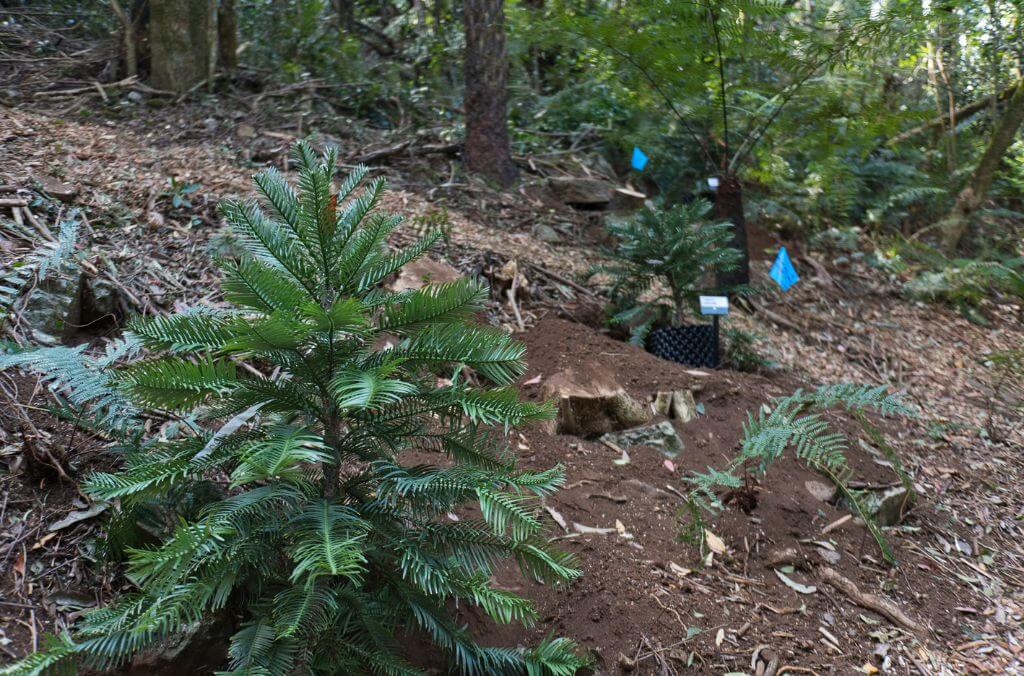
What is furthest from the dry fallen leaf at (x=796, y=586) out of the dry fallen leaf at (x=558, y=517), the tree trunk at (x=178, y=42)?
the tree trunk at (x=178, y=42)

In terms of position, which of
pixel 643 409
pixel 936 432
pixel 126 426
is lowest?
pixel 936 432

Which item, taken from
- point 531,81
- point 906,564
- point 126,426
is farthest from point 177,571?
point 531,81

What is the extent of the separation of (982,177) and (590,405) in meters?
6.13

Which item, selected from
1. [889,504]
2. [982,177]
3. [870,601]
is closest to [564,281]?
[889,504]

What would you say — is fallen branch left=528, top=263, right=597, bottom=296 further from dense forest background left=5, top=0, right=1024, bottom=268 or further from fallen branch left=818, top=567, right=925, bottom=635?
fallen branch left=818, top=567, right=925, bottom=635

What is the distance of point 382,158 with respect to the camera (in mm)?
6031

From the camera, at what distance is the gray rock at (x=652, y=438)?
3.29m

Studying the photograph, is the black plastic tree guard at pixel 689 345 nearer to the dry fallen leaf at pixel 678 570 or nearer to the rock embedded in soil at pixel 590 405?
the rock embedded in soil at pixel 590 405

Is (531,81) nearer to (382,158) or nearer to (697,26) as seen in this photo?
(382,158)

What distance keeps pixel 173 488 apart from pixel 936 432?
4300mm

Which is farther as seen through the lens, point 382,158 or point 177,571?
point 382,158

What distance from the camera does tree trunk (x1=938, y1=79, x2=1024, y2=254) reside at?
21.9ft

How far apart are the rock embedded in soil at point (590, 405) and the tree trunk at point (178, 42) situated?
192 inches

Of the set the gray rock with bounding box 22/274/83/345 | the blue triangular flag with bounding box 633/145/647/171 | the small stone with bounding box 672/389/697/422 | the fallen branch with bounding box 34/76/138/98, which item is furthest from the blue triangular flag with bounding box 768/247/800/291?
the fallen branch with bounding box 34/76/138/98
